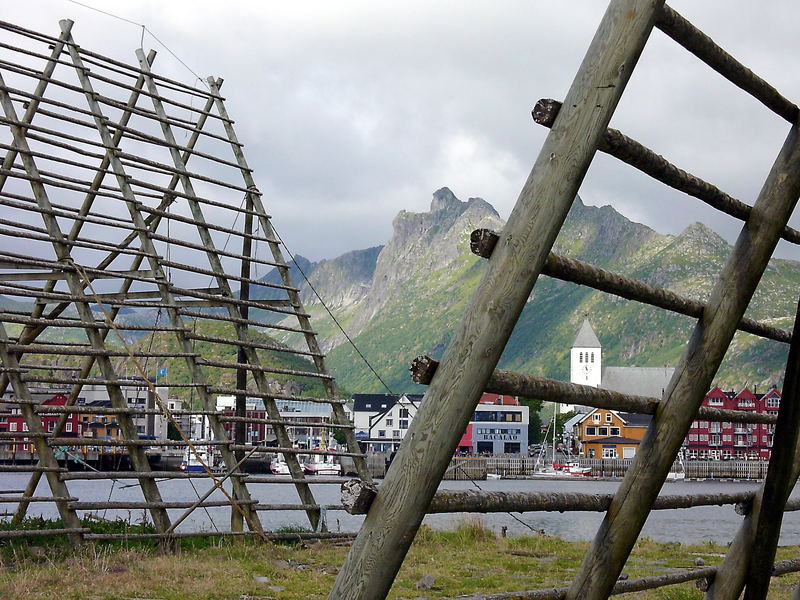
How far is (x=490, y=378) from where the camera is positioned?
8.53 ft

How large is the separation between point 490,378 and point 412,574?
7.37 meters

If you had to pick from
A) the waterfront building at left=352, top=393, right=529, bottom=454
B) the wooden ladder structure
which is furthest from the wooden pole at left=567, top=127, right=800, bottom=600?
the waterfront building at left=352, top=393, right=529, bottom=454

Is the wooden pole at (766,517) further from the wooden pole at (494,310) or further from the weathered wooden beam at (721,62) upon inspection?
the wooden pole at (494,310)

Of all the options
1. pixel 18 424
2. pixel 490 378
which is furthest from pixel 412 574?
pixel 18 424

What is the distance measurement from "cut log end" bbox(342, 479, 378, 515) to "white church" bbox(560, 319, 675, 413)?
155220 millimetres

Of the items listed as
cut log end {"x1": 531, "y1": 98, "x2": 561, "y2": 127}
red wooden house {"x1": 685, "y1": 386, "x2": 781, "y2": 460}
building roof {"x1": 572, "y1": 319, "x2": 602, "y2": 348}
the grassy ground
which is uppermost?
building roof {"x1": 572, "y1": 319, "x2": 602, "y2": 348}

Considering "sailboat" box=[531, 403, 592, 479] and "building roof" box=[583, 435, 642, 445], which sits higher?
"building roof" box=[583, 435, 642, 445]

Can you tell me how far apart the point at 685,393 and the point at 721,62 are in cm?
114

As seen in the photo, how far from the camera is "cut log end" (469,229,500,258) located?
263cm

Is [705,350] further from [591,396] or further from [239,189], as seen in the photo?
[239,189]

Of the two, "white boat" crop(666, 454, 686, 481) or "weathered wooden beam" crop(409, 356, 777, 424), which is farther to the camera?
"white boat" crop(666, 454, 686, 481)

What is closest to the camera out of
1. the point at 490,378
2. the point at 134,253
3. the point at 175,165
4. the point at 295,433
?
the point at 490,378

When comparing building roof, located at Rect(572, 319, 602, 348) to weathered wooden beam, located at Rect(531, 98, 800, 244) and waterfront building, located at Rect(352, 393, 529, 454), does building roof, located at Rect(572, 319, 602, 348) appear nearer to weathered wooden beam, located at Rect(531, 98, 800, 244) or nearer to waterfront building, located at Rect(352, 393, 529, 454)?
waterfront building, located at Rect(352, 393, 529, 454)

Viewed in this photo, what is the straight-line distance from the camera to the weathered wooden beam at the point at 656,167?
2727mm
